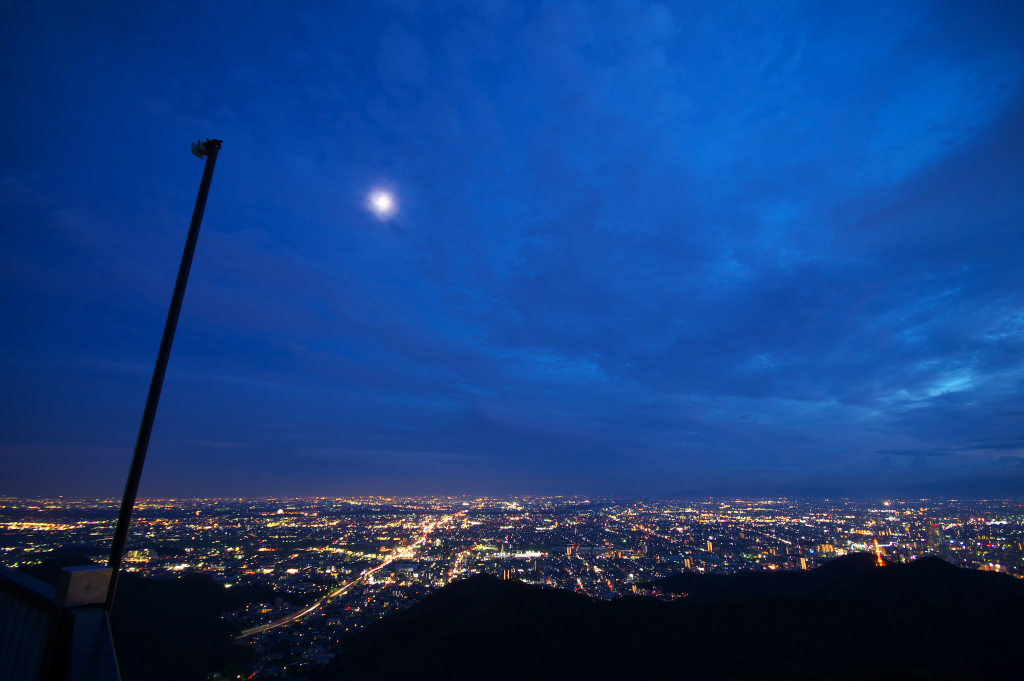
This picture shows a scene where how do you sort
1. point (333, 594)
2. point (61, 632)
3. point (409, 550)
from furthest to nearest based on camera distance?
1. point (409, 550)
2. point (333, 594)
3. point (61, 632)

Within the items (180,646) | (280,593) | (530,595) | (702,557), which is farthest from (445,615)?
(702,557)

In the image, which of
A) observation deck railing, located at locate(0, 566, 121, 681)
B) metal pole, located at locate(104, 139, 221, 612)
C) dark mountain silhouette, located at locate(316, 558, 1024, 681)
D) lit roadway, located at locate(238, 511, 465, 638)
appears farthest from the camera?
lit roadway, located at locate(238, 511, 465, 638)

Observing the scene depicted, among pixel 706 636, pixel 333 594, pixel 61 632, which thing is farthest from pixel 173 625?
pixel 61 632

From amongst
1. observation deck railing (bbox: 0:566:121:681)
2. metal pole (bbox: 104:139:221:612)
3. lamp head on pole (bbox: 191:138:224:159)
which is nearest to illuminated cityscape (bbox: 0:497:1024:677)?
observation deck railing (bbox: 0:566:121:681)

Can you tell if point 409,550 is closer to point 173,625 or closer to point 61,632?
point 173,625

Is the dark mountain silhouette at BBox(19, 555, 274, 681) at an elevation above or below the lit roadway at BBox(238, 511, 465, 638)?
above

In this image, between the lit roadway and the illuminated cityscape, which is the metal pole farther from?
the lit roadway
